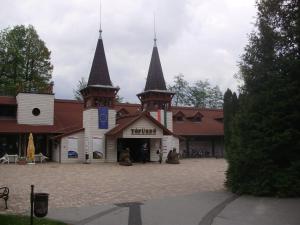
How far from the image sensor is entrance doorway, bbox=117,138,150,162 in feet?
119

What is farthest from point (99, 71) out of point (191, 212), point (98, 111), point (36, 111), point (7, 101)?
point (191, 212)

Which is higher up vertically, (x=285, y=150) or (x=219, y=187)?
(x=285, y=150)

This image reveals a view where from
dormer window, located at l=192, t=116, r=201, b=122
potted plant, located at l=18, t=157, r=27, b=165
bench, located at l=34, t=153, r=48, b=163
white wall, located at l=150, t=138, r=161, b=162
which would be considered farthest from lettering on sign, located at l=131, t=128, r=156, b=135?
dormer window, located at l=192, t=116, r=201, b=122

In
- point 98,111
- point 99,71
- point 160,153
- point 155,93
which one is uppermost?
point 99,71

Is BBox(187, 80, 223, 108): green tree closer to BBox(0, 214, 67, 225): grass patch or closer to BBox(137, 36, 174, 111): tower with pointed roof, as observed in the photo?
BBox(137, 36, 174, 111): tower with pointed roof

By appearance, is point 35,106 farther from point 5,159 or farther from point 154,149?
point 154,149

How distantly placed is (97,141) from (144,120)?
401 centimetres

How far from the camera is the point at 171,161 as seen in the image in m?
34.1

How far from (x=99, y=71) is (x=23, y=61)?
1342 centimetres

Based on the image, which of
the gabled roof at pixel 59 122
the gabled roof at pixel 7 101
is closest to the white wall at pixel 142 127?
the gabled roof at pixel 59 122

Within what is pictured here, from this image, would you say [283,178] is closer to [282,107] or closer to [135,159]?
[282,107]

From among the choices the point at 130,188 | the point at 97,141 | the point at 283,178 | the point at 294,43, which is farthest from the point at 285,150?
the point at 97,141

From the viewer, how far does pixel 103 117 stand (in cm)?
3534

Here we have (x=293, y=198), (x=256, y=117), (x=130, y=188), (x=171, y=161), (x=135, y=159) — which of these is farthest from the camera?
(x=135, y=159)
